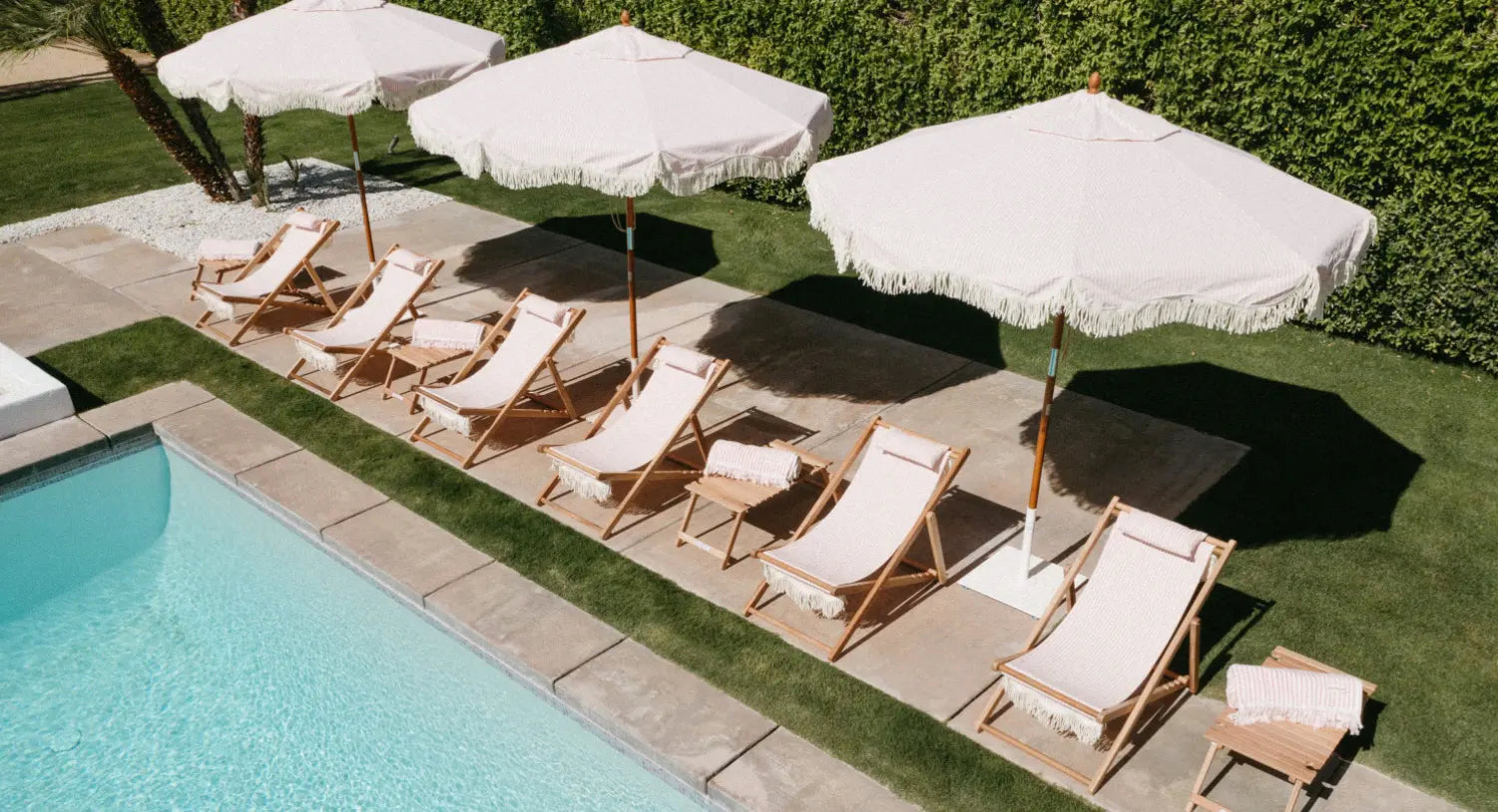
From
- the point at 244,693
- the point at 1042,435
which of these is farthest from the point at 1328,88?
the point at 244,693

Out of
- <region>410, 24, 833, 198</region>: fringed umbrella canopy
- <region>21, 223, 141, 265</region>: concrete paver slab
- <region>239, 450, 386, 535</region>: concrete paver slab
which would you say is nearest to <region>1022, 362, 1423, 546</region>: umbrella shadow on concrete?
<region>410, 24, 833, 198</region>: fringed umbrella canopy

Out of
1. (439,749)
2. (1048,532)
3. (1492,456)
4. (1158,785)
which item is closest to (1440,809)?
(1158,785)

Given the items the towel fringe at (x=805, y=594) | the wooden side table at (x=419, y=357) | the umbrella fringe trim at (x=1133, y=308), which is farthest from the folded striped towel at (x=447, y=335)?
the umbrella fringe trim at (x=1133, y=308)

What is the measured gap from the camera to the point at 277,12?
10703 millimetres

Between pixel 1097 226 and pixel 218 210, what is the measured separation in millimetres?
12312

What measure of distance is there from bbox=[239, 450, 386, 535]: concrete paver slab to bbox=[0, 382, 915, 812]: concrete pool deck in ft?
0.04

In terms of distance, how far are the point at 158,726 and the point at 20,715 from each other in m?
0.88

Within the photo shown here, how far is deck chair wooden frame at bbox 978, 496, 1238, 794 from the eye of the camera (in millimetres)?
5699

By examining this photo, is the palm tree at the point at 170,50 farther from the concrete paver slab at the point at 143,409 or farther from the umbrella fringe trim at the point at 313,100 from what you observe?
the concrete paver slab at the point at 143,409

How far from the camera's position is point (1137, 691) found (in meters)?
6.02

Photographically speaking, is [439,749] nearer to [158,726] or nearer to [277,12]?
[158,726]

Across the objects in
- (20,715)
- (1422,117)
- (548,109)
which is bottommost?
(20,715)

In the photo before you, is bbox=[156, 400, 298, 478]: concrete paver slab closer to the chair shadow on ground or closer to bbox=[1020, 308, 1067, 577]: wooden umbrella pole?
the chair shadow on ground

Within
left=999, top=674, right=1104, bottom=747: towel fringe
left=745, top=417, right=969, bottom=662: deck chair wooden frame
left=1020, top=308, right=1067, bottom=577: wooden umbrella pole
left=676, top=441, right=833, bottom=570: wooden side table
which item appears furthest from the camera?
left=676, top=441, right=833, bottom=570: wooden side table
